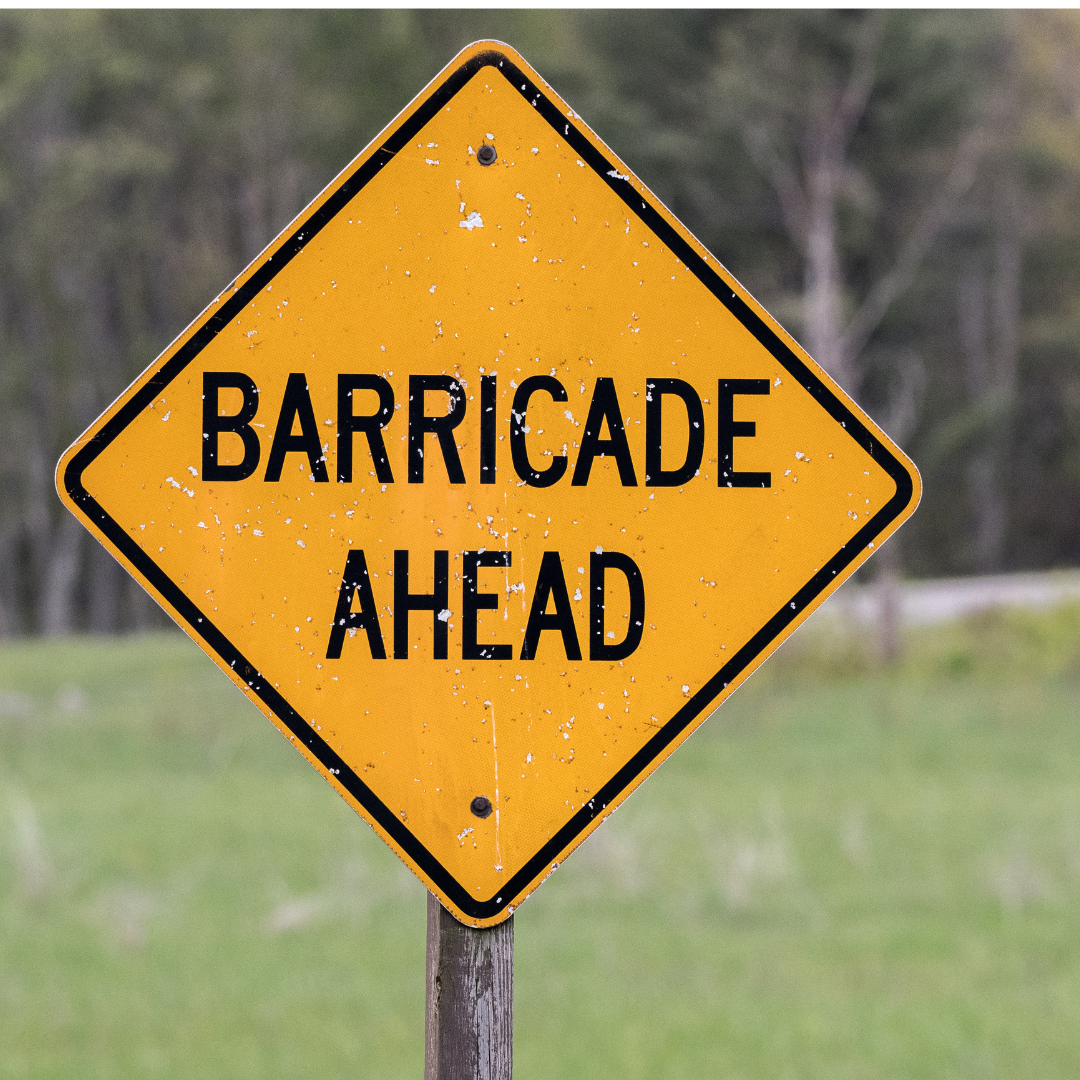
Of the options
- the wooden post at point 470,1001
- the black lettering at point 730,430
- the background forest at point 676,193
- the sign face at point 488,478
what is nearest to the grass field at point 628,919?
the wooden post at point 470,1001

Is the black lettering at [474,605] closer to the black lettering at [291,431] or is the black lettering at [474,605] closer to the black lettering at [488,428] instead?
the black lettering at [488,428]

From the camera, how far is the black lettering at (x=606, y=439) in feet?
6.22

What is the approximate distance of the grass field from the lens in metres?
5.03

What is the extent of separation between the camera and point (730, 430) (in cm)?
192

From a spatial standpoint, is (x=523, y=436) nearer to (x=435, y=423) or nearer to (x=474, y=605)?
(x=435, y=423)

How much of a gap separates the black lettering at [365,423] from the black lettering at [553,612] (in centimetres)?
24

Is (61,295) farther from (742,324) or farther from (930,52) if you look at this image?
(742,324)

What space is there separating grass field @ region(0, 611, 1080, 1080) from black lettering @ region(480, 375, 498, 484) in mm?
3494

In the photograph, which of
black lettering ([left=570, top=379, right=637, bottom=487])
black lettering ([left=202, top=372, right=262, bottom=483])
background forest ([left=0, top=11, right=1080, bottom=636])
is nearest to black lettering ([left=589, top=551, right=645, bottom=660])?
black lettering ([left=570, top=379, right=637, bottom=487])

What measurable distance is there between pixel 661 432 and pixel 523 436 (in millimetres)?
187

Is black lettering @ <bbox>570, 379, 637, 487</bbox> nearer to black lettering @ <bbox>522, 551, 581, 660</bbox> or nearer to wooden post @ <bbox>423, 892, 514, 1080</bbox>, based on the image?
black lettering @ <bbox>522, 551, 581, 660</bbox>

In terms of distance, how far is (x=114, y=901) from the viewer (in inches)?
273

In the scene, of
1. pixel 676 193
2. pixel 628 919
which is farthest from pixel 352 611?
pixel 676 193

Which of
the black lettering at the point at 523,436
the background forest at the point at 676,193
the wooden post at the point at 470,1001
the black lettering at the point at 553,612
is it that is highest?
the background forest at the point at 676,193
